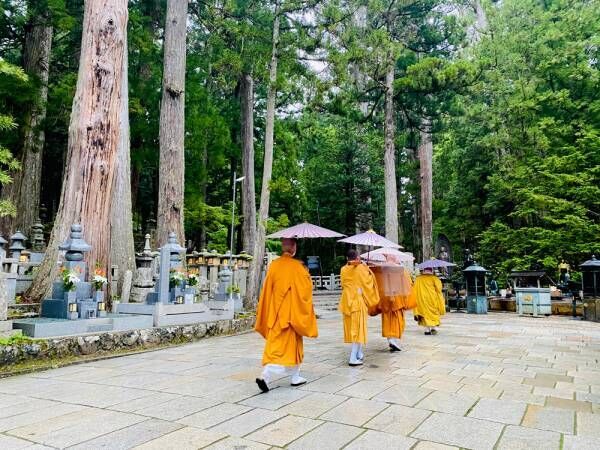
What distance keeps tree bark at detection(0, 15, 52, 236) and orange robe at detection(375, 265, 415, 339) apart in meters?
11.7

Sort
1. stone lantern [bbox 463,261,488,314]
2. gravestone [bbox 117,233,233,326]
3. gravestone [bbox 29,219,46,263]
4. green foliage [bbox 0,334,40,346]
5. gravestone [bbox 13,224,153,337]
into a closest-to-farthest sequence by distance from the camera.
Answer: green foliage [bbox 0,334,40,346], gravestone [bbox 13,224,153,337], gravestone [bbox 117,233,233,326], gravestone [bbox 29,219,46,263], stone lantern [bbox 463,261,488,314]

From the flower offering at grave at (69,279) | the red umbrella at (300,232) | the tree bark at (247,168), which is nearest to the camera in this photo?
the red umbrella at (300,232)

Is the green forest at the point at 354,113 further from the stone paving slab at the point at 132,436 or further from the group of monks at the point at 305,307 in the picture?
the stone paving slab at the point at 132,436

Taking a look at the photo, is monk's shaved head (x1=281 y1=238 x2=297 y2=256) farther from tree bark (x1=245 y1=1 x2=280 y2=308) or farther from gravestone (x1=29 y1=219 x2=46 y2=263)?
gravestone (x1=29 y1=219 x2=46 y2=263)

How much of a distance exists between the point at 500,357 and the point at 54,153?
64.0 ft

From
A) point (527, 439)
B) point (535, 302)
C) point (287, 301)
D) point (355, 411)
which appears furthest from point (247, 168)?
point (527, 439)

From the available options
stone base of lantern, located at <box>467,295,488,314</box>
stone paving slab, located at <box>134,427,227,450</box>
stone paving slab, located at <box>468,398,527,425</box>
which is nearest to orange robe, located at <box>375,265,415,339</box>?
stone paving slab, located at <box>468,398,527,425</box>

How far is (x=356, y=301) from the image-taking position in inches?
222

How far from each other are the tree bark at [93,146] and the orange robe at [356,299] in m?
4.89

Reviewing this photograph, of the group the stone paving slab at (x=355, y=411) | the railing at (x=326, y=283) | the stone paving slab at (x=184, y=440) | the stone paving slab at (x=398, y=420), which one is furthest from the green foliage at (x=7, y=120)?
the railing at (x=326, y=283)

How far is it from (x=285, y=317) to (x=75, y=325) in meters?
3.70

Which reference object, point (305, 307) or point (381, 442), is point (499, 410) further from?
point (305, 307)

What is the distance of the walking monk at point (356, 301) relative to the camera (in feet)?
18.4

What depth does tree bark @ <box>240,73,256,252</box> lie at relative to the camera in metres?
17.8
